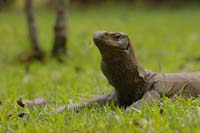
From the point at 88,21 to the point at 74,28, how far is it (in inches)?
76.5

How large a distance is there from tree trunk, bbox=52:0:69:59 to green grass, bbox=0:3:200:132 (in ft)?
0.88

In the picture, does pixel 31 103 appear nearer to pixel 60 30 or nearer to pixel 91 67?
pixel 91 67

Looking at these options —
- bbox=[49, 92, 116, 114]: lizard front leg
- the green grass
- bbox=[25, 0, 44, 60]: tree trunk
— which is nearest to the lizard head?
the green grass

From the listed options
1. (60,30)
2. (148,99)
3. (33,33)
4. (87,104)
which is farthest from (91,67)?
(148,99)

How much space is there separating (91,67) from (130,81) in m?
5.37

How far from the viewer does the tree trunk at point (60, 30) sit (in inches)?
445

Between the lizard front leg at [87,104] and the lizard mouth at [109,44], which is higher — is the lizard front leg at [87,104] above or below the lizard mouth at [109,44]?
below

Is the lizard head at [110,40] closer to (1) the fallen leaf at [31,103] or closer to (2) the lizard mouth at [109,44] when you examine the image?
(2) the lizard mouth at [109,44]

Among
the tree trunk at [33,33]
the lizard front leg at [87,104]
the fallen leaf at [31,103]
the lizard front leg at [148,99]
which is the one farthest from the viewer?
the tree trunk at [33,33]

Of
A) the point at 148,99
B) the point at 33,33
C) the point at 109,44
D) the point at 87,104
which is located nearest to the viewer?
the point at 109,44

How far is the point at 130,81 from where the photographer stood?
542 centimetres

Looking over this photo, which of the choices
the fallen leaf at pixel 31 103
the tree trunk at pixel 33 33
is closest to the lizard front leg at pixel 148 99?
the fallen leaf at pixel 31 103

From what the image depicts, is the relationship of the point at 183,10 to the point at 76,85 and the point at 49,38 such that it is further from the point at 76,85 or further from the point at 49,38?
the point at 76,85

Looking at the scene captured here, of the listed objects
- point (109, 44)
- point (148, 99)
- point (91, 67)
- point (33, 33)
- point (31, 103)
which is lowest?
point (91, 67)
